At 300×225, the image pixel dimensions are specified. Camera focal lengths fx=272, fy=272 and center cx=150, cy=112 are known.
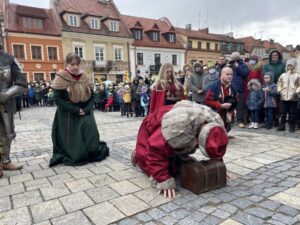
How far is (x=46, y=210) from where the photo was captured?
2793 millimetres

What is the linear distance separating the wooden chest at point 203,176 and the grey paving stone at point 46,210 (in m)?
1.40

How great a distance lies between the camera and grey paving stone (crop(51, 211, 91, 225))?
8.27 feet

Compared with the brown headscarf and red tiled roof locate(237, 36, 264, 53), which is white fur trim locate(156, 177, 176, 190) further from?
red tiled roof locate(237, 36, 264, 53)

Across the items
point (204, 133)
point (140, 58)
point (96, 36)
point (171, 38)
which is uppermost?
point (171, 38)

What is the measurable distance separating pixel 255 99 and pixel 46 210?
6022 millimetres

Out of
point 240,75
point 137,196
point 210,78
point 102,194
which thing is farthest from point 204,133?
point 240,75

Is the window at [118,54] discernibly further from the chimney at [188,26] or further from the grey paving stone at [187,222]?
the grey paving stone at [187,222]

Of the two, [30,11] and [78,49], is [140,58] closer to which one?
[78,49]

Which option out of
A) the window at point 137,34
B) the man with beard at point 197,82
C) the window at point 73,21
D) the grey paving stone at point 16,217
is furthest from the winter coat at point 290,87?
the window at point 137,34

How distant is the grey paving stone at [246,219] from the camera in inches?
96.0

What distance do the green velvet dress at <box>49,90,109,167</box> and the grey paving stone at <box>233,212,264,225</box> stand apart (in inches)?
103

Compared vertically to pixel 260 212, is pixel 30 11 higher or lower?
higher

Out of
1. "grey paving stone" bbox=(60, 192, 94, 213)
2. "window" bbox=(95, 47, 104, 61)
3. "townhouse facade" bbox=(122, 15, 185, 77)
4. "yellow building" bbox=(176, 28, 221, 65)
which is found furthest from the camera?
"yellow building" bbox=(176, 28, 221, 65)

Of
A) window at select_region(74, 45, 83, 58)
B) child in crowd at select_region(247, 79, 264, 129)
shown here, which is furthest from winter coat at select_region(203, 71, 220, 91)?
window at select_region(74, 45, 83, 58)
